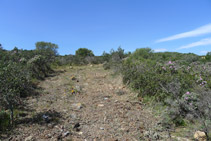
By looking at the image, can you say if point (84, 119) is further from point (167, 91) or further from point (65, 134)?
point (167, 91)

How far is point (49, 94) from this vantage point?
554 cm

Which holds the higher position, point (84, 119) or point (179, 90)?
point (179, 90)

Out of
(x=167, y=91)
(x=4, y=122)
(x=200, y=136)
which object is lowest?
(x=200, y=136)

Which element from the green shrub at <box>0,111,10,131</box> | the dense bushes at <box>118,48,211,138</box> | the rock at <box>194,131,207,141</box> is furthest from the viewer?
the dense bushes at <box>118,48,211,138</box>

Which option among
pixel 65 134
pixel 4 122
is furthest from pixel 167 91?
pixel 4 122

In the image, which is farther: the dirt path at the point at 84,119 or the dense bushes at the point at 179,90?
the dense bushes at the point at 179,90

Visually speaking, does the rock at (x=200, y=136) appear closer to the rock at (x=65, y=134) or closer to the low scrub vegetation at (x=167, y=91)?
the low scrub vegetation at (x=167, y=91)

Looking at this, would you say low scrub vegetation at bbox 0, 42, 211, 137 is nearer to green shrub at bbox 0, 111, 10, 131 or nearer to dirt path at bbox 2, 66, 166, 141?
green shrub at bbox 0, 111, 10, 131

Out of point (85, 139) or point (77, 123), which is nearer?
point (85, 139)

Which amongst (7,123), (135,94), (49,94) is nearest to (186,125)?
(135,94)

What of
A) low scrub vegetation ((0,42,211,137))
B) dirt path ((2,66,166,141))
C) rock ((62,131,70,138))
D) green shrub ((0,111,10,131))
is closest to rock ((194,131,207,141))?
low scrub vegetation ((0,42,211,137))

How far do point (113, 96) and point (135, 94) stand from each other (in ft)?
2.78

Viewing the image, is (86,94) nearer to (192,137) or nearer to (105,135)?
(105,135)

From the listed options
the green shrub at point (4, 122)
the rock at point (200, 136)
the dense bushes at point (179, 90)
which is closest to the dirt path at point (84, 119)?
the green shrub at point (4, 122)
